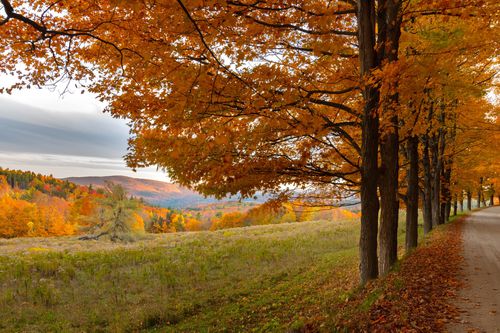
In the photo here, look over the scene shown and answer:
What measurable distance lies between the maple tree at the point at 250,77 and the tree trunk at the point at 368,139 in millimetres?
24

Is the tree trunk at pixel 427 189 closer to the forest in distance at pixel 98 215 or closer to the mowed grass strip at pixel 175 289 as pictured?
the mowed grass strip at pixel 175 289

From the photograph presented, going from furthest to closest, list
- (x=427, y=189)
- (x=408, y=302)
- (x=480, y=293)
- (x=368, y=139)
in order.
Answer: (x=427, y=189) → (x=368, y=139) → (x=480, y=293) → (x=408, y=302)

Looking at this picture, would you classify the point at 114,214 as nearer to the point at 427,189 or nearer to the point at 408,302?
the point at 427,189

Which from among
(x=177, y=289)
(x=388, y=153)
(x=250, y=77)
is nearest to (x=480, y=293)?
(x=388, y=153)

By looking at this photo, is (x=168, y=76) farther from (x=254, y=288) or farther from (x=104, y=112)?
(x=254, y=288)

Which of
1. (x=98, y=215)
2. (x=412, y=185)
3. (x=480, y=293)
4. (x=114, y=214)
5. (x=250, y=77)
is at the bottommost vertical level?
(x=98, y=215)

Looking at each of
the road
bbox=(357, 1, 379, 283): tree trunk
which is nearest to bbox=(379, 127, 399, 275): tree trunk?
bbox=(357, 1, 379, 283): tree trunk

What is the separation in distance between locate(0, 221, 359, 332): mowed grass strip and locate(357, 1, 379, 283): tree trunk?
66.4 inches

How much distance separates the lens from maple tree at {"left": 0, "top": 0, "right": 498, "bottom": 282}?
19.9 feet

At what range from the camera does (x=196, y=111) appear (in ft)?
19.7

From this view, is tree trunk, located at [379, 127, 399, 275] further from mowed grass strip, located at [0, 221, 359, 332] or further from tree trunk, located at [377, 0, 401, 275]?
mowed grass strip, located at [0, 221, 359, 332]

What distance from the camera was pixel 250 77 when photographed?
251 inches

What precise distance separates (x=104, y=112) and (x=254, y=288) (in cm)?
809

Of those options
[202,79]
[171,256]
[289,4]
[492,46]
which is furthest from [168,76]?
[171,256]
